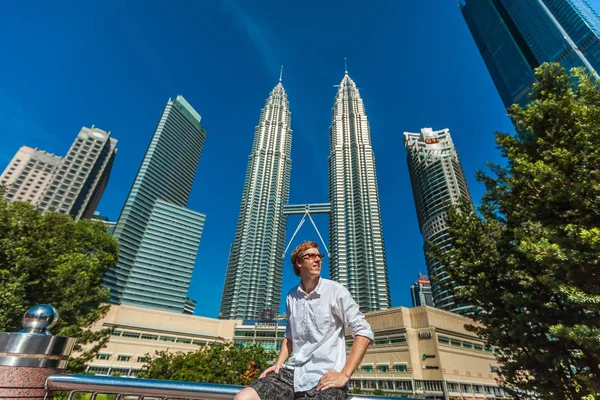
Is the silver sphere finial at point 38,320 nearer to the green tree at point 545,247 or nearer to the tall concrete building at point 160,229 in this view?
the green tree at point 545,247

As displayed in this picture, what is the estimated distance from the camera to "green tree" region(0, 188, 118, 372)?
11.8 metres

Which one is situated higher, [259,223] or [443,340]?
[259,223]

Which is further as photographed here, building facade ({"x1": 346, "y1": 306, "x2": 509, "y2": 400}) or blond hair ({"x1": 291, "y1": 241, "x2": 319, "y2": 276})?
building facade ({"x1": 346, "y1": 306, "x2": 509, "y2": 400})

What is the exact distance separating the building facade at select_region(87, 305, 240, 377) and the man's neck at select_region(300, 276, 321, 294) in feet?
186

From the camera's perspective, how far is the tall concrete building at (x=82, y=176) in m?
98.4

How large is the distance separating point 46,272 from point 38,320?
1613 centimetres

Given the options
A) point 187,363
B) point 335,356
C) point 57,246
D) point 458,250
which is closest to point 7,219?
point 57,246

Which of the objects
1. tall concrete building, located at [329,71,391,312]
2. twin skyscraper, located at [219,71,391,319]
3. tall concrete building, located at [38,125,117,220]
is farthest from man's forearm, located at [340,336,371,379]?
tall concrete building, located at [38,125,117,220]

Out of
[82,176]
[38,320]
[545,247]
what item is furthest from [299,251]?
[82,176]

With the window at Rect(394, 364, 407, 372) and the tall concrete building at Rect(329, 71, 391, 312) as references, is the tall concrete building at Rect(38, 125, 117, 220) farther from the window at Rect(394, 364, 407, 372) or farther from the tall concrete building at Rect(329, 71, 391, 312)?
the window at Rect(394, 364, 407, 372)

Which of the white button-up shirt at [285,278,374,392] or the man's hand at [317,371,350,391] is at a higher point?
the white button-up shirt at [285,278,374,392]

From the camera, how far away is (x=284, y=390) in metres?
1.92

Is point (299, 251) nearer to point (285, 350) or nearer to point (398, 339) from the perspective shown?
point (285, 350)

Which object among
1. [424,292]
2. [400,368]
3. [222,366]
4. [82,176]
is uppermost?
[82,176]
